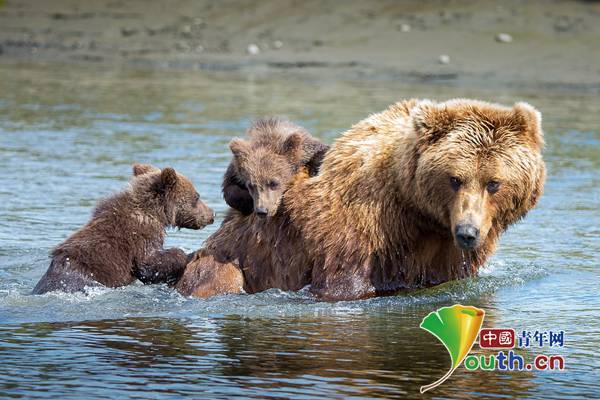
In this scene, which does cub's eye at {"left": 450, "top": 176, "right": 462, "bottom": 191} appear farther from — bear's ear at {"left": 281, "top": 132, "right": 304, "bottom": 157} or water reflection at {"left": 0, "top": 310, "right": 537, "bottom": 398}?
bear's ear at {"left": 281, "top": 132, "right": 304, "bottom": 157}

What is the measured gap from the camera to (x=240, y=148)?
25.8 ft

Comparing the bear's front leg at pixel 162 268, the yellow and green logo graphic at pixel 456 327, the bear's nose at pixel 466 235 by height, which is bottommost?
the yellow and green logo graphic at pixel 456 327

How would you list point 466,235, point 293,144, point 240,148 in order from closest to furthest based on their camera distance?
1. point 466,235
2. point 293,144
3. point 240,148

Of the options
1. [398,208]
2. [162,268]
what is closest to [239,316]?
A: [162,268]

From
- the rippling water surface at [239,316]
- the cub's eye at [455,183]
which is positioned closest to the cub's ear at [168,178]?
the rippling water surface at [239,316]

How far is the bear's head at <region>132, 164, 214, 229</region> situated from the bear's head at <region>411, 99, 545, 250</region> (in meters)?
1.90

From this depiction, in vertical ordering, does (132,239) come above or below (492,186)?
below

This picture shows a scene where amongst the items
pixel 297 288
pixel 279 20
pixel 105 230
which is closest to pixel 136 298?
pixel 105 230

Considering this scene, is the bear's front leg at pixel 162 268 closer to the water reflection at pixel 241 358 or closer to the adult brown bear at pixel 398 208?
the adult brown bear at pixel 398 208

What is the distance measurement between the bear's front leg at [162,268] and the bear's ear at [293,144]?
96cm

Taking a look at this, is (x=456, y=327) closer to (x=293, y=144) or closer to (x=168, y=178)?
(x=293, y=144)

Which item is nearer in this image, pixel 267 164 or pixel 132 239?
pixel 267 164

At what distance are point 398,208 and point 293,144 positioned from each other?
3.11ft

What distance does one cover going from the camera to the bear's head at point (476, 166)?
6.60 meters
